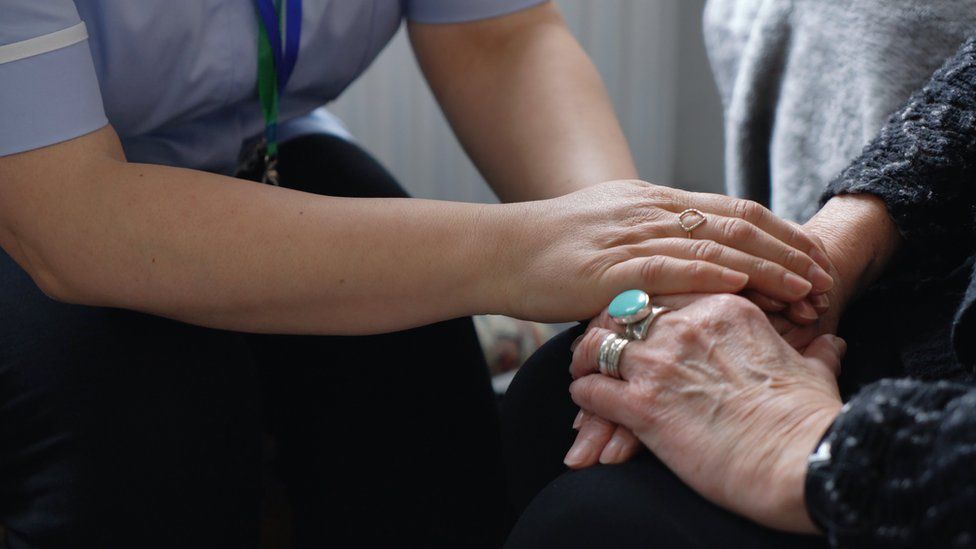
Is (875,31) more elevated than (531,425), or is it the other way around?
(875,31)

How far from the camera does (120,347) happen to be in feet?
2.92

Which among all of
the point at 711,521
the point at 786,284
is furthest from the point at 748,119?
the point at 711,521

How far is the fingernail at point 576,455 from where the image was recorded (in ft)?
2.47

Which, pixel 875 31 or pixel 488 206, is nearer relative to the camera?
pixel 488 206

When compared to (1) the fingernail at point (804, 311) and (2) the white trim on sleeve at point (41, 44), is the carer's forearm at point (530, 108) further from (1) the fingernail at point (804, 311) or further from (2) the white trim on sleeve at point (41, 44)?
(2) the white trim on sleeve at point (41, 44)

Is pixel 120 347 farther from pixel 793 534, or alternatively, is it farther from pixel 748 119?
pixel 748 119

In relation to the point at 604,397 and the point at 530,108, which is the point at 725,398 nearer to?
the point at 604,397

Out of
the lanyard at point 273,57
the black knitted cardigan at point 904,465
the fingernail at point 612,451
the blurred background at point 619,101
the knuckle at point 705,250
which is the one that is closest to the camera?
the black knitted cardigan at point 904,465

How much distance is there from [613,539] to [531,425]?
23cm

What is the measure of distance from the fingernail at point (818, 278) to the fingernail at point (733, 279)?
71 millimetres

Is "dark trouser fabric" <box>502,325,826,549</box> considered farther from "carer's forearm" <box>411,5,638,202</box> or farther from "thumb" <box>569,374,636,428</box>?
"carer's forearm" <box>411,5,638,202</box>

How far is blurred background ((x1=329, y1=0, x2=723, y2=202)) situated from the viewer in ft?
7.07

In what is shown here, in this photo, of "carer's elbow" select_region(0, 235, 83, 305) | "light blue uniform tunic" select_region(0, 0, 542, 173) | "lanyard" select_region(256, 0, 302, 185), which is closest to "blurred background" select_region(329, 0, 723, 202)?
"light blue uniform tunic" select_region(0, 0, 542, 173)

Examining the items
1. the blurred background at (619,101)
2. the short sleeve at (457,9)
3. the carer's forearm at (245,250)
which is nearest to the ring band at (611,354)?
the carer's forearm at (245,250)
